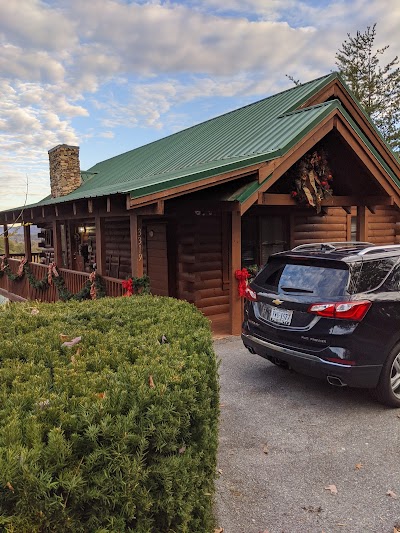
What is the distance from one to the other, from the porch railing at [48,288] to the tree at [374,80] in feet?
89.9

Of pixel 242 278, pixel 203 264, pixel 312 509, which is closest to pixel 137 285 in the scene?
pixel 242 278

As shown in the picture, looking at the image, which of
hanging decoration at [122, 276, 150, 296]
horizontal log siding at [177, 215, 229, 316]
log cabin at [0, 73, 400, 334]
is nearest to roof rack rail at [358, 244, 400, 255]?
log cabin at [0, 73, 400, 334]

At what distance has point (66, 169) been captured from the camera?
63.0 ft

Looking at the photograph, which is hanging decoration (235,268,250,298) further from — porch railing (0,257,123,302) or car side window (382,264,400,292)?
car side window (382,264,400,292)

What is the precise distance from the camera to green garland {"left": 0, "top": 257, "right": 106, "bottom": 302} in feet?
32.4

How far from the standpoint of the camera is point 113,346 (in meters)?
3.31

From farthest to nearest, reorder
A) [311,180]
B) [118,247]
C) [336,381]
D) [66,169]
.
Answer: [66,169] → [118,247] → [311,180] → [336,381]

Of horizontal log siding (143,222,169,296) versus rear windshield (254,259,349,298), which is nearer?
rear windshield (254,259,349,298)

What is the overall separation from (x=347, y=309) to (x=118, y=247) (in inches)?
434

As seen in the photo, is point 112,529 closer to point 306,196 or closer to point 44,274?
point 306,196

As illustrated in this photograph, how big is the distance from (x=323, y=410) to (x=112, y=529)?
3.68 meters

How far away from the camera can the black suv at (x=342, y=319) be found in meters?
4.75

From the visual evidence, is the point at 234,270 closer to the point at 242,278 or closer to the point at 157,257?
the point at 242,278

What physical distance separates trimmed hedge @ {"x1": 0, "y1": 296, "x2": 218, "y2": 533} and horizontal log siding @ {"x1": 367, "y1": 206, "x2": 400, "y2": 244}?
1272 centimetres
